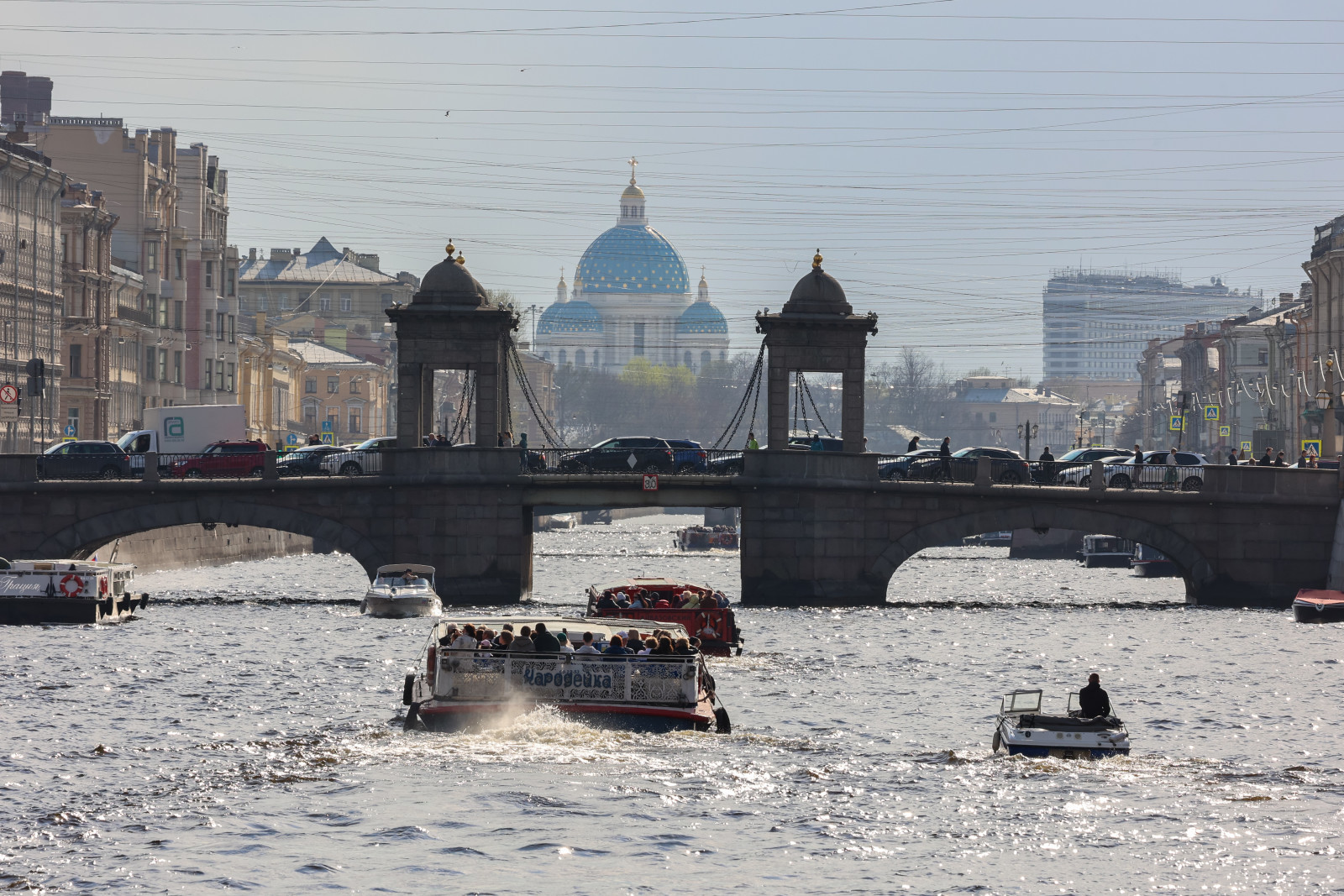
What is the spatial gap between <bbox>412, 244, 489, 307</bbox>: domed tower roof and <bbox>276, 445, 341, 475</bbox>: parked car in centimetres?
638

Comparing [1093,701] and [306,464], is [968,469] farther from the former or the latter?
[1093,701]

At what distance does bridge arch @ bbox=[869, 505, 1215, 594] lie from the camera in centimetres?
7244

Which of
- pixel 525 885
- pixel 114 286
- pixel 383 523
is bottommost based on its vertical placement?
pixel 525 885

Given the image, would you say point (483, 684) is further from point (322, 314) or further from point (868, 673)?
point (322, 314)

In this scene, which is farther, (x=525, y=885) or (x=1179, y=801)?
(x=1179, y=801)

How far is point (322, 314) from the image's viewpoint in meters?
183

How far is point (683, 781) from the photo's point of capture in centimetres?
3675

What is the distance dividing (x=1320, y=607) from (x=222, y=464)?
118 ft

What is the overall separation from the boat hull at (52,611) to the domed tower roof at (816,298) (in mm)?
23754

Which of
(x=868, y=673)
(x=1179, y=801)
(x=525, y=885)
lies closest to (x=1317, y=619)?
(x=868, y=673)

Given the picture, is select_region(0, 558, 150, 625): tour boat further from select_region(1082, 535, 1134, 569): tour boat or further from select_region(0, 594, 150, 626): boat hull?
select_region(1082, 535, 1134, 569): tour boat

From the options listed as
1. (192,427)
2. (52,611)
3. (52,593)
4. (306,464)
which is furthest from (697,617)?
(192,427)

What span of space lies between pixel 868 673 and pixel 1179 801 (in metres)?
19.3

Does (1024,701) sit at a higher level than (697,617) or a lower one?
lower
